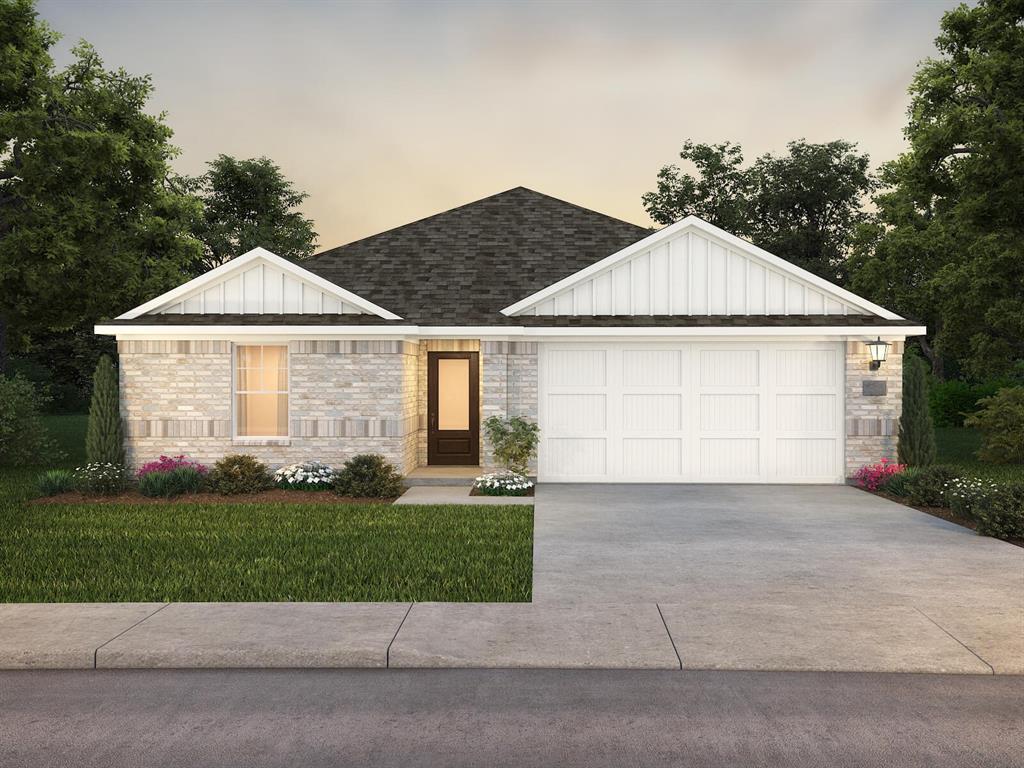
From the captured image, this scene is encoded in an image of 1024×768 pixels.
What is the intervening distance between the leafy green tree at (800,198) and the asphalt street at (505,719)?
39.4m

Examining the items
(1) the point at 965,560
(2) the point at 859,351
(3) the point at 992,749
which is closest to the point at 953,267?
(2) the point at 859,351

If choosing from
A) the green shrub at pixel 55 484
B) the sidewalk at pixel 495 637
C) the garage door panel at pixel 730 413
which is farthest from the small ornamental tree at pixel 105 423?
the garage door panel at pixel 730 413

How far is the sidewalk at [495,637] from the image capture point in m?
5.99

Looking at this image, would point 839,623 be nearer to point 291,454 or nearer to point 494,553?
point 494,553

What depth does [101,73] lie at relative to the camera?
930 inches

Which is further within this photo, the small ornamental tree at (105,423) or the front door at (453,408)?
the front door at (453,408)

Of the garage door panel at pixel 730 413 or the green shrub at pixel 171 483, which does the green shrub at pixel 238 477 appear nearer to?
the green shrub at pixel 171 483

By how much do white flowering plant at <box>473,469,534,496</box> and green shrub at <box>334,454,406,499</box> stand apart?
4.82 feet

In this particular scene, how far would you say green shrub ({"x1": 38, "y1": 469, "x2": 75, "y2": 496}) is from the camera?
14.5 meters

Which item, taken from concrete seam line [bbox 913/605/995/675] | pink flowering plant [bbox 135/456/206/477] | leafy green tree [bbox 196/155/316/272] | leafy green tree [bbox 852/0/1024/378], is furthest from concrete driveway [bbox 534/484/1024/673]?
leafy green tree [bbox 196/155/316/272]

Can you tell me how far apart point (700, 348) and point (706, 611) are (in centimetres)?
972

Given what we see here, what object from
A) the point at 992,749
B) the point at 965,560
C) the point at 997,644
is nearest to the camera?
the point at 992,749

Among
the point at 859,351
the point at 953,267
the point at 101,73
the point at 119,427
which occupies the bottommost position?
the point at 119,427

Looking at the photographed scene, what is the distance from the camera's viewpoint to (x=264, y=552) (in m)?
9.71
